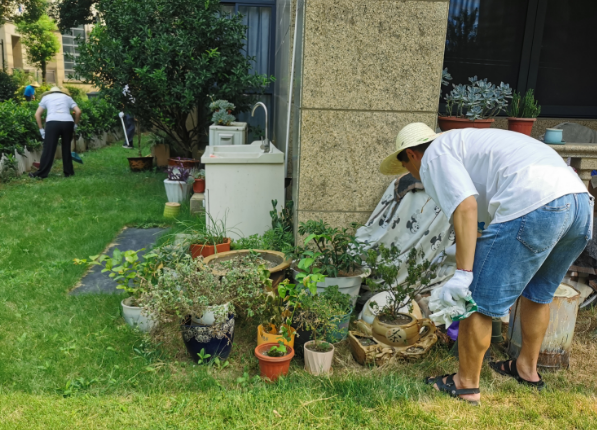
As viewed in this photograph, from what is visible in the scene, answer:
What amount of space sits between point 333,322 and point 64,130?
8162 mm

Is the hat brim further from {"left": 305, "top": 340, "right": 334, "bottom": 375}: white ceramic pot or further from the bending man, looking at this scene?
{"left": 305, "top": 340, "right": 334, "bottom": 375}: white ceramic pot

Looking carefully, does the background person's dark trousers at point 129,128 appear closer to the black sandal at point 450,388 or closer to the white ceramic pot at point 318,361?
the white ceramic pot at point 318,361

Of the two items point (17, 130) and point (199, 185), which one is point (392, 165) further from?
point (17, 130)

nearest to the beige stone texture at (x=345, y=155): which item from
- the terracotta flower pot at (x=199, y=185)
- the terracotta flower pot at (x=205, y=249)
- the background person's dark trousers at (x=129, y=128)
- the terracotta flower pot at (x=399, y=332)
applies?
the terracotta flower pot at (x=205, y=249)

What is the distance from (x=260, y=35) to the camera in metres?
9.75

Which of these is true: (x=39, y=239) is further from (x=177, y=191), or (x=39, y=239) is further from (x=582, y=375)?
(x=582, y=375)

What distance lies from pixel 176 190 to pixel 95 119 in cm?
806

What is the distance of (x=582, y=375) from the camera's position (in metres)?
3.29

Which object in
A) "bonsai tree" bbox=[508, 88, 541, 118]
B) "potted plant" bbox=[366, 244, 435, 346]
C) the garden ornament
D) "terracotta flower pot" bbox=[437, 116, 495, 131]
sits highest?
"bonsai tree" bbox=[508, 88, 541, 118]

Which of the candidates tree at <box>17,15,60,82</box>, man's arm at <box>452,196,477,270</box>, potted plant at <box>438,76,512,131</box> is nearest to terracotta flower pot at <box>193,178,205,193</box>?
potted plant at <box>438,76,512,131</box>

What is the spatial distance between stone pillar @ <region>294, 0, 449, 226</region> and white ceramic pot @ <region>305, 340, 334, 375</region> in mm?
1400

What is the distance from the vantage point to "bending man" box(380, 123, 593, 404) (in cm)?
254

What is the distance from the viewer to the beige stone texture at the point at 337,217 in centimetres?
429

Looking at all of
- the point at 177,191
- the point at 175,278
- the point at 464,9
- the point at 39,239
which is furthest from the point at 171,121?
the point at 175,278
